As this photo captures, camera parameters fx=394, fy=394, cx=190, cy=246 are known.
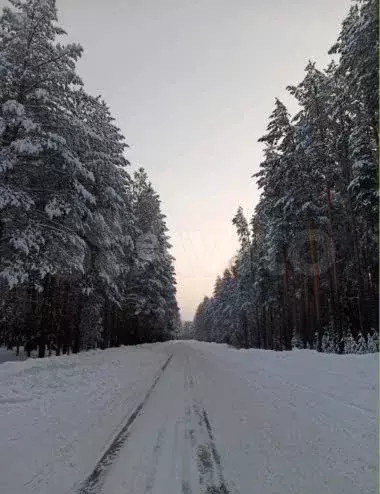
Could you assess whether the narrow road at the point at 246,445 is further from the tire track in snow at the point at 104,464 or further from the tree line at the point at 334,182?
the tree line at the point at 334,182

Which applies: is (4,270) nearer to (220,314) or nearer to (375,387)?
(375,387)

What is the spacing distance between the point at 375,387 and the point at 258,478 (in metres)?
6.17

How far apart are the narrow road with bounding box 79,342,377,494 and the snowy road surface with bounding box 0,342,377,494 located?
16 mm

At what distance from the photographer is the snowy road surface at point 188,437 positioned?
13.8ft

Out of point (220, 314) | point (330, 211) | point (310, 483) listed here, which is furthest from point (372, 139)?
point (220, 314)

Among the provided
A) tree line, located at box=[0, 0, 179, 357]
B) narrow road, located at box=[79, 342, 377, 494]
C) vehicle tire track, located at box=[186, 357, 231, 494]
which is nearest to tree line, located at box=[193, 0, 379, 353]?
tree line, located at box=[0, 0, 179, 357]

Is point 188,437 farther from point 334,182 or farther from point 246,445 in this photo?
point 334,182

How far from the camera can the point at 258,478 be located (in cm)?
427

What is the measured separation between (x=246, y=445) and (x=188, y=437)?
35.7 inches

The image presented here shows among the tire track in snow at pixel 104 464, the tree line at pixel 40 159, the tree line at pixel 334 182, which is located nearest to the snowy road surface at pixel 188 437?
the tire track in snow at pixel 104 464

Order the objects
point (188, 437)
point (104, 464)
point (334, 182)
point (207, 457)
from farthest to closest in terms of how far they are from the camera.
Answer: point (334, 182), point (188, 437), point (207, 457), point (104, 464)

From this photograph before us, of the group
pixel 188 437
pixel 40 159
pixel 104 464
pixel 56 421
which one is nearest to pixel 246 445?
pixel 188 437

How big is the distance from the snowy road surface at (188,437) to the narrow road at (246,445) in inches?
0.6

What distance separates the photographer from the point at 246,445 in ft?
17.9
